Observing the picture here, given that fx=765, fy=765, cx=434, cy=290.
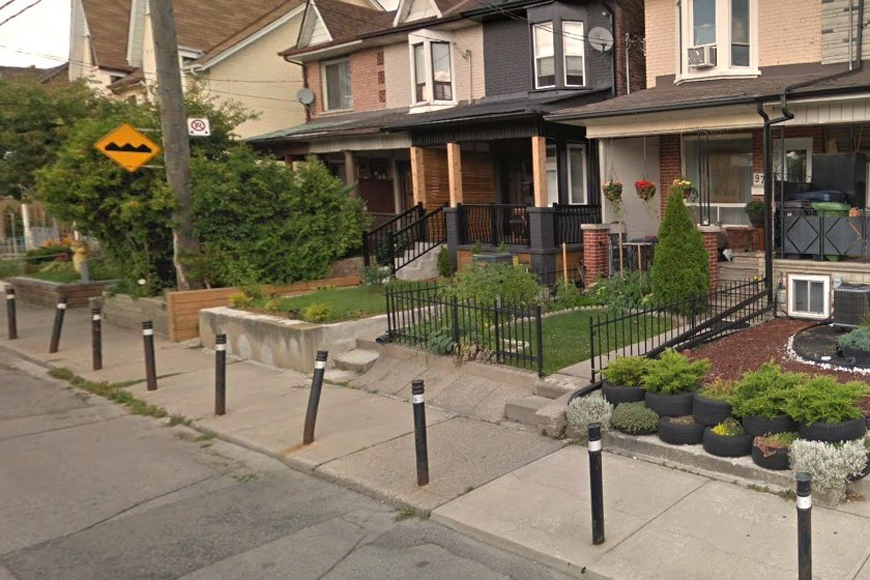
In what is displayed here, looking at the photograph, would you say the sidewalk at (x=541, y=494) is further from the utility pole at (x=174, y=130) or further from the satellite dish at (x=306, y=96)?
the satellite dish at (x=306, y=96)

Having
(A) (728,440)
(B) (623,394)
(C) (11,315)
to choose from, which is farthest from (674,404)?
(C) (11,315)

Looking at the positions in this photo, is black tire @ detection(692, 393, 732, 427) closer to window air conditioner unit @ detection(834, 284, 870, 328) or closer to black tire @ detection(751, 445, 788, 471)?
black tire @ detection(751, 445, 788, 471)

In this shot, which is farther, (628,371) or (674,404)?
(628,371)

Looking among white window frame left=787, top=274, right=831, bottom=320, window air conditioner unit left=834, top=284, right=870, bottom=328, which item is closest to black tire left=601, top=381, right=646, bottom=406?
window air conditioner unit left=834, top=284, right=870, bottom=328

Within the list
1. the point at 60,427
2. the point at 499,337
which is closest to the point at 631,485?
the point at 499,337

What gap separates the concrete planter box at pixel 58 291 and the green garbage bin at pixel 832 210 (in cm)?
1567

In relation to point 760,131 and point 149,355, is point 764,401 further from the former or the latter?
point 760,131

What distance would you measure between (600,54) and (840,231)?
7813 millimetres

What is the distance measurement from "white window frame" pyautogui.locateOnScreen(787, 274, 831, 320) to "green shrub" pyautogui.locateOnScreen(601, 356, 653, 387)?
4.29 metres

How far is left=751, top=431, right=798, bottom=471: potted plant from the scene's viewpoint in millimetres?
6012

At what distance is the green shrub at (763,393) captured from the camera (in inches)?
246

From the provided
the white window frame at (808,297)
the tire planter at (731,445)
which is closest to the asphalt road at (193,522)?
the tire planter at (731,445)

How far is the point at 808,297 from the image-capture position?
1061 centimetres

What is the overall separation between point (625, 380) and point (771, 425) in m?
1.57
